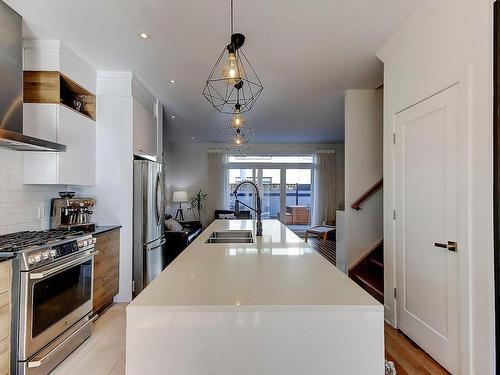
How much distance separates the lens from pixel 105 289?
307cm

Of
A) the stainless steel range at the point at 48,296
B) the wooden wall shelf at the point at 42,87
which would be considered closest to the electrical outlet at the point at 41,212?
the stainless steel range at the point at 48,296

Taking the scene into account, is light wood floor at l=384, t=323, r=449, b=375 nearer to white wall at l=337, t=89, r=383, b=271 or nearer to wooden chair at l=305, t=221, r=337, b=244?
white wall at l=337, t=89, r=383, b=271

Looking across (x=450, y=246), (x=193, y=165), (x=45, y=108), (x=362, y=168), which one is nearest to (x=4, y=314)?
(x=45, y=108)

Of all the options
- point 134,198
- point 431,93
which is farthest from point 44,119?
point 431,93

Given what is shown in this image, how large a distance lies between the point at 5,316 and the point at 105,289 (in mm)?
1290

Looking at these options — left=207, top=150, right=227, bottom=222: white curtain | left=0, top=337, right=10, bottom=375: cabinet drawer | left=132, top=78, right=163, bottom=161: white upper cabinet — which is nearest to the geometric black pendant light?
left=132, top=78, right=163, bottom=161: white upper cabinet

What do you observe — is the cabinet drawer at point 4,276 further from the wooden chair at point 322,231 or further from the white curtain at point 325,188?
the white curtain at point 325,188

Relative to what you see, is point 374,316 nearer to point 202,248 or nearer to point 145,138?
point 202,248

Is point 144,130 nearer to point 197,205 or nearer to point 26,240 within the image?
point 26,240

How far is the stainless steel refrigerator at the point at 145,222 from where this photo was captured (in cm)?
349

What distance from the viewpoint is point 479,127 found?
173 centimetres

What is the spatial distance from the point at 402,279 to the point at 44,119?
11.8 feet

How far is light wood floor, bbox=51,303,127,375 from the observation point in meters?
2.11

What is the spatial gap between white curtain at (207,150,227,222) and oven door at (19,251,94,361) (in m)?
5.50
